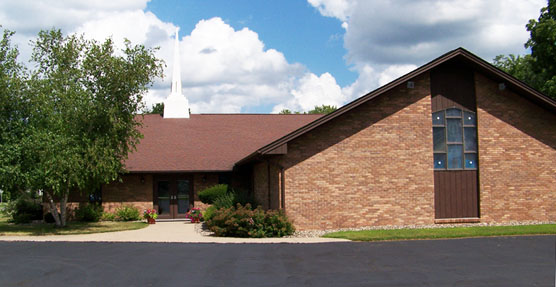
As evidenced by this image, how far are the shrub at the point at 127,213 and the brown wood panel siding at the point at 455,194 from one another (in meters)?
14.0

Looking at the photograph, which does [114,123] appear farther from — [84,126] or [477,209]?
[477,209]

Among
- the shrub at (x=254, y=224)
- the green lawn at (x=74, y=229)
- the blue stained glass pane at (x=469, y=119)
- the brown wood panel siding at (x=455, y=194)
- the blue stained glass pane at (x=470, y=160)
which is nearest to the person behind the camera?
the shrub at (x=254, y=224)

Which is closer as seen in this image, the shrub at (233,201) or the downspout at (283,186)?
the downspout at (283,186)

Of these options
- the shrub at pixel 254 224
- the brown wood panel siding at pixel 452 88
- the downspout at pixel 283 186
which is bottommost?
the shrub at pixel 254 224

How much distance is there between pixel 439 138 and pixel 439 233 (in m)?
4.59

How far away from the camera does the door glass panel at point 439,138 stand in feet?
61.7

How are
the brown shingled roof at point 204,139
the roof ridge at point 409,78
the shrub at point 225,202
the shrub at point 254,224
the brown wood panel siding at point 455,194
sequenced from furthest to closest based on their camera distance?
the brown shingled roof at point 204,139, the shrub at point 225,202, the brown wood panel siding at point 455,194, the roof ridge at point 409,78, the shrub at point 254,224

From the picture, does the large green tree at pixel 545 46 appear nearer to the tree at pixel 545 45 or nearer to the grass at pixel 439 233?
the tree at pixel 545 45

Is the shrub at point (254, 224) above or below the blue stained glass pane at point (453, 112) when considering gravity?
below

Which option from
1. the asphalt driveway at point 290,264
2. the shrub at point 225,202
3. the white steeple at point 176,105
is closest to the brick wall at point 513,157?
the asphalt driveway at point 290,264

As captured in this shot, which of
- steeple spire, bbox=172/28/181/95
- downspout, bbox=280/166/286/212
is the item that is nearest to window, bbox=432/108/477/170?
downspout, bbox=280/166/286/212

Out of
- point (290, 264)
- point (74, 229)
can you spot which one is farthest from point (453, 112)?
point (74, 229)

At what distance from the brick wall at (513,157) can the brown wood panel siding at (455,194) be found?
34 cm

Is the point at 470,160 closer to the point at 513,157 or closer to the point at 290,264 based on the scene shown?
the point at 513,157
